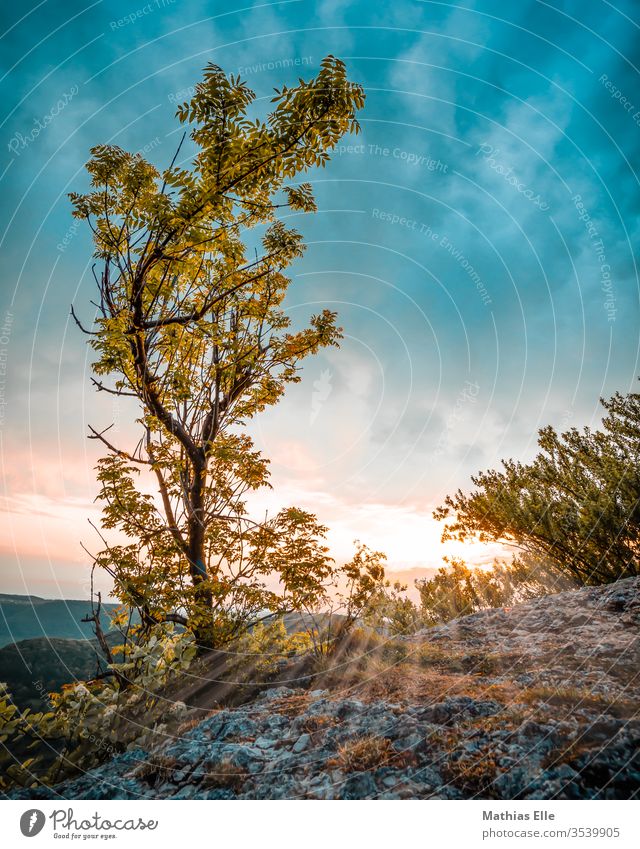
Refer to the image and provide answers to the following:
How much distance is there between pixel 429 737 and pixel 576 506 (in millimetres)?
9580

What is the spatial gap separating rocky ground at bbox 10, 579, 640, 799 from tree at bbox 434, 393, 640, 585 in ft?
14.9

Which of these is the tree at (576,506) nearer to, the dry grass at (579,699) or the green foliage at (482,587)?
the green foliage at (482,587)

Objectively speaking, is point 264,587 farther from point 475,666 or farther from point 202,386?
point 202,386

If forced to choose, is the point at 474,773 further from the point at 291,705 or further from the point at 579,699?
the point at 291,705

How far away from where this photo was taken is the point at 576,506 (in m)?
9.89

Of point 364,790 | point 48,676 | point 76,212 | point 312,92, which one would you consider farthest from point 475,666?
point 48,676

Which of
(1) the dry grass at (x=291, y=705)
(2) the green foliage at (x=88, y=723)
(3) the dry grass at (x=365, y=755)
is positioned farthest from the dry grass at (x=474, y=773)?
(2) the green foliage at (x=88, y=723)

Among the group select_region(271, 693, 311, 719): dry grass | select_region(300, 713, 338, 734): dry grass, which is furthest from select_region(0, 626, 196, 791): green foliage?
select_region(300, 713, 338, 734): dry grass

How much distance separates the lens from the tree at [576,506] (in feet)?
29.1

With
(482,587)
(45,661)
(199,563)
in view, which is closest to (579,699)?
(199,563)

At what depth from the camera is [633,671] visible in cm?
395

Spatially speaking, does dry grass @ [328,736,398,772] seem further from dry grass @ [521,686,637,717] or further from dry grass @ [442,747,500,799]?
dry grass @ [521,686,637,717]

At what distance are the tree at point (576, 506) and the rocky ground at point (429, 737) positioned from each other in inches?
179
